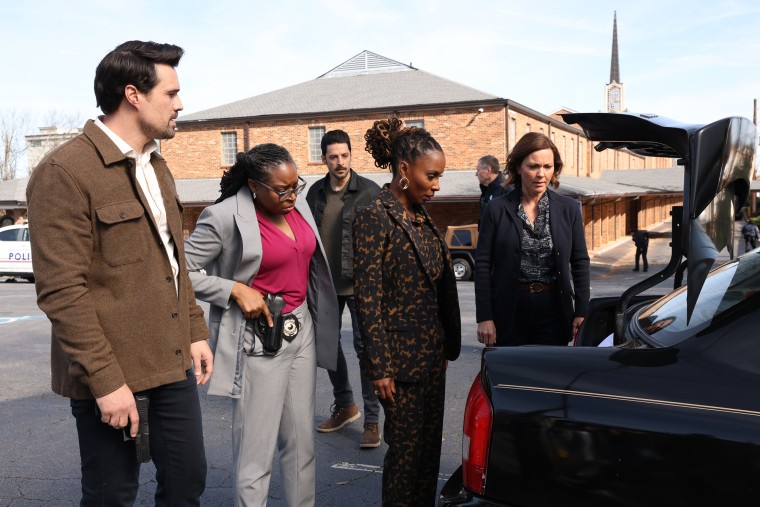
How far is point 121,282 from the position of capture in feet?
7.91

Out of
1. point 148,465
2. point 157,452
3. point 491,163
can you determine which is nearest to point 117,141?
point 157,452

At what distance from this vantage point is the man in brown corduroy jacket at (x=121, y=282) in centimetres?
226

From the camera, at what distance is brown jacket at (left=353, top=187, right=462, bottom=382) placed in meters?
3.11

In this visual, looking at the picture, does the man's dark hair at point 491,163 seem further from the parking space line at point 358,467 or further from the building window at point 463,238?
the building window at point 463,238

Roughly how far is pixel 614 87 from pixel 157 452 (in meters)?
106

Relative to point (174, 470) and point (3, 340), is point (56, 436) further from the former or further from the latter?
point (3, 340)

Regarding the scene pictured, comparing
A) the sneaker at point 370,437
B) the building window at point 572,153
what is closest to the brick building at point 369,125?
the building window at point 572,153

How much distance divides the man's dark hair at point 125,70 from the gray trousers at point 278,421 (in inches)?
48.8

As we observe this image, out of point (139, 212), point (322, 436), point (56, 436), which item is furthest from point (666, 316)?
point (56, 436)

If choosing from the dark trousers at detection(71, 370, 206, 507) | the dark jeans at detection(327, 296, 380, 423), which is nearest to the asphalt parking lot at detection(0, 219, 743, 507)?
the dark jeans at detection(327, 296, 380, 423)

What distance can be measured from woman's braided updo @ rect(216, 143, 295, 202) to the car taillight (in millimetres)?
1431

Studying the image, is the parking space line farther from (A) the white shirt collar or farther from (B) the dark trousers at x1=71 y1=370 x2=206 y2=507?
(A) the white shirt collar

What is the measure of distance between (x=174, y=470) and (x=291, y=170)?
1357 millimetres

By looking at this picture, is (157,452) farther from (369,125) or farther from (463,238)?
(369,125)
